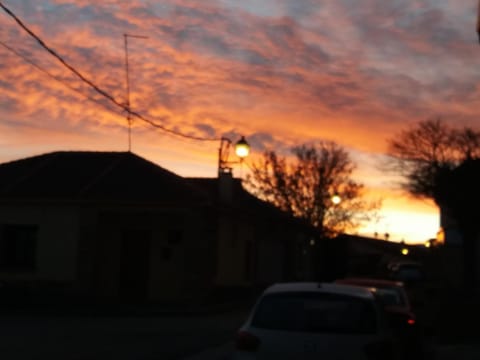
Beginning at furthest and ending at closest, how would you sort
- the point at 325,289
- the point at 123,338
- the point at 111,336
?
the point at 111,336 < the point at 123,338 < the point at 325,289

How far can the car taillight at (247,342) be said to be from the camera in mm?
8805

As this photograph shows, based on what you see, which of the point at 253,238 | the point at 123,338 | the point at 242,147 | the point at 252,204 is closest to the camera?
the point at 123,338

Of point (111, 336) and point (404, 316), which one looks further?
point (111, 336)

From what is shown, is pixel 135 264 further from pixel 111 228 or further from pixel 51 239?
pixel 51 239

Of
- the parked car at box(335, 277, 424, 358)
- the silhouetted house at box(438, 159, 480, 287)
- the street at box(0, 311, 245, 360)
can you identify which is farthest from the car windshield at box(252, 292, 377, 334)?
the silhouetted house at box(438, 159, 480, 287)

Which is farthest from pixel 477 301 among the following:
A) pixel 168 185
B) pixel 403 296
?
pixel 403 296

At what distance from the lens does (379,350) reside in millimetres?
8586

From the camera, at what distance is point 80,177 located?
91.9 ft

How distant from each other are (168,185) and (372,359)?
18.9 meters

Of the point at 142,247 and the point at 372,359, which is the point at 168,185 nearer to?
the point at 142,247

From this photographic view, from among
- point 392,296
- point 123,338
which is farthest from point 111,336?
point 392,296

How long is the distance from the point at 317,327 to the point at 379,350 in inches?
25.8

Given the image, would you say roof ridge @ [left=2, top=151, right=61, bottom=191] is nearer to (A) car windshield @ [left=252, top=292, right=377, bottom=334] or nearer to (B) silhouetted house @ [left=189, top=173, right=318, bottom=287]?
(B) silhouetted house @ [left=189, top=173, right=318, bottom=287]

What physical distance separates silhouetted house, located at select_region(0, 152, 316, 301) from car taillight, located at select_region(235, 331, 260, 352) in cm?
1647
